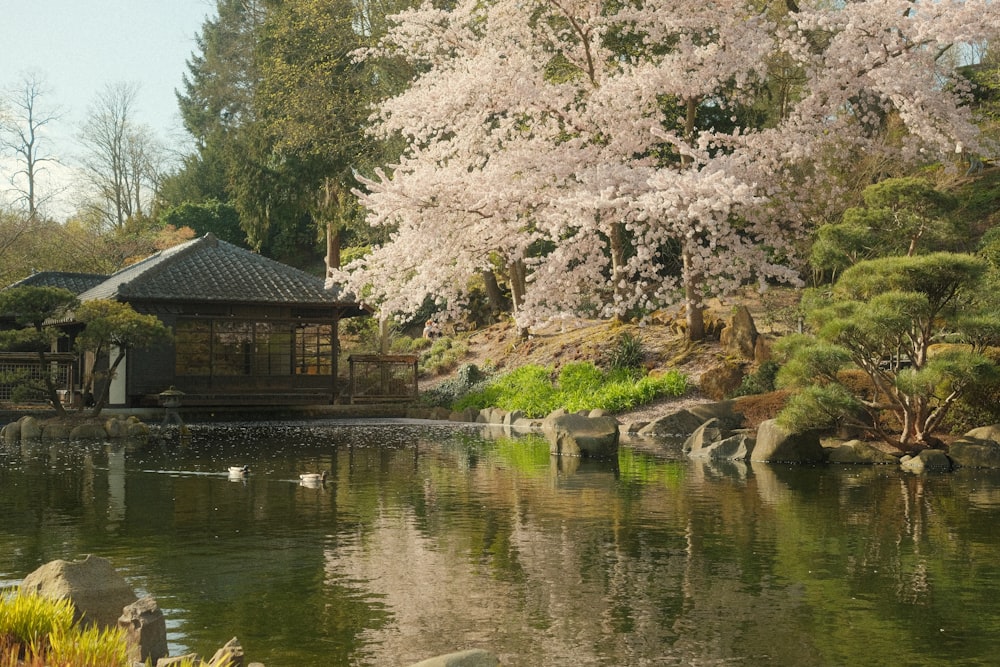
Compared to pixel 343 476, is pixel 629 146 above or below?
above

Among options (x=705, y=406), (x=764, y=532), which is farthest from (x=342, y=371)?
(x=764, y=532)

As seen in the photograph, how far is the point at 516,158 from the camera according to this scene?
70.5 feet

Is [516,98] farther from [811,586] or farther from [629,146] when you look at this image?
[811,586]

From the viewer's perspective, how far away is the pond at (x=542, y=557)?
6820 millimetres

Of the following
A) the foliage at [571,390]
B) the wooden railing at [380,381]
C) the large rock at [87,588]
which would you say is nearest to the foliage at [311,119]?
the wooden railing at [380,381]

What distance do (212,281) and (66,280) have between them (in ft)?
28.1

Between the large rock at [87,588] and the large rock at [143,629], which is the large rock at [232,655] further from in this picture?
the large rock at [87,588]

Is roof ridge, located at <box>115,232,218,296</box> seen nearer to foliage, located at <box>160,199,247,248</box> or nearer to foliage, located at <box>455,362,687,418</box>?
foliage, located at <box>455,362,687,418</box>

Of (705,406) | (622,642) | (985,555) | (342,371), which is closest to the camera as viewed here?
(622,642)

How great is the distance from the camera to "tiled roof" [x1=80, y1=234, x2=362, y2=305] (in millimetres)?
29250

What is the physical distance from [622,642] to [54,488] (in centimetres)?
1049

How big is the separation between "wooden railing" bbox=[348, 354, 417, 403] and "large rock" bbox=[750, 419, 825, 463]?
15957mm

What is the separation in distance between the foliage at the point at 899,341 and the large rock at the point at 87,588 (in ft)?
41.7

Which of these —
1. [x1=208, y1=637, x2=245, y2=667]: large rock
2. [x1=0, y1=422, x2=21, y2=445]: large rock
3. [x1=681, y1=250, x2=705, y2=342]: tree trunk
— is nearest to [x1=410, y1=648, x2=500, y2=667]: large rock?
[x1=208, y1=637, x2=245, y2=667]: large rock
